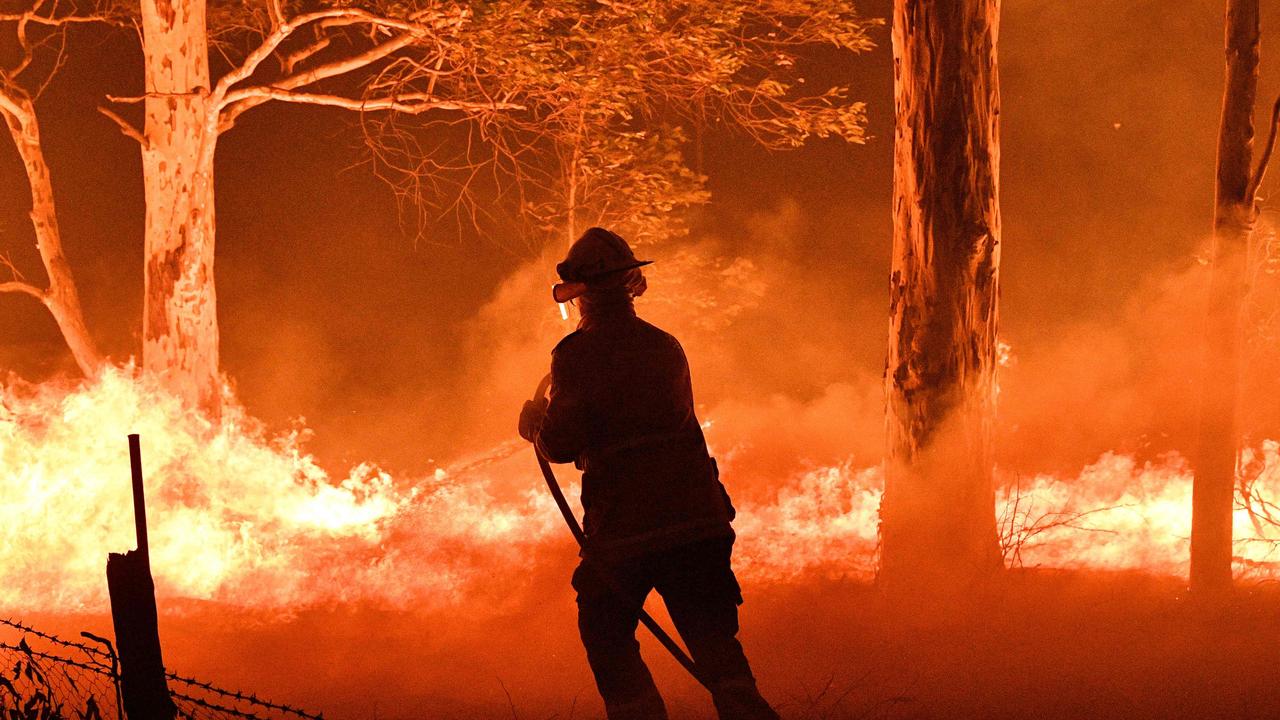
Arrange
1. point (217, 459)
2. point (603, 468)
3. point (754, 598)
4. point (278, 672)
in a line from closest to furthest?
point (603, 468), point (278, 672), point (754, 598), point (217, 459)

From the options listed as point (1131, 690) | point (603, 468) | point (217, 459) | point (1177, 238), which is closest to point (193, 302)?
point (217, 459)

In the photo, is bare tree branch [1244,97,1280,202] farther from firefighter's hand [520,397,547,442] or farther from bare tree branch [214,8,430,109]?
bare tree branch [214,8,430,109]

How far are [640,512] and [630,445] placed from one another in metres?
0.26

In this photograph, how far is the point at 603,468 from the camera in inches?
160

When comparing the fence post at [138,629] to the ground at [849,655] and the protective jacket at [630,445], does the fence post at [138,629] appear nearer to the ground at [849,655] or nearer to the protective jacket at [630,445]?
the protective jacket at [630,445]

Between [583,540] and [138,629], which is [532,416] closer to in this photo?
[583,540]

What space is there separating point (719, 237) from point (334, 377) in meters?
6.11

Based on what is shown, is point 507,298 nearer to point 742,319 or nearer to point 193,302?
point 742,319

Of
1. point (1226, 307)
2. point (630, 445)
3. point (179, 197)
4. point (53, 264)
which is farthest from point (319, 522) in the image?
point (1226, 307)

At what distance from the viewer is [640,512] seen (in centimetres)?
399

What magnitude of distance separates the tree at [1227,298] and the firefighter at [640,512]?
403cm

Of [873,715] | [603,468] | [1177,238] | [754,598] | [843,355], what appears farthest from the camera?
[843,355]

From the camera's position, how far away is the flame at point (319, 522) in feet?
27.7

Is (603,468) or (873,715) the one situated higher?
(603,468)
